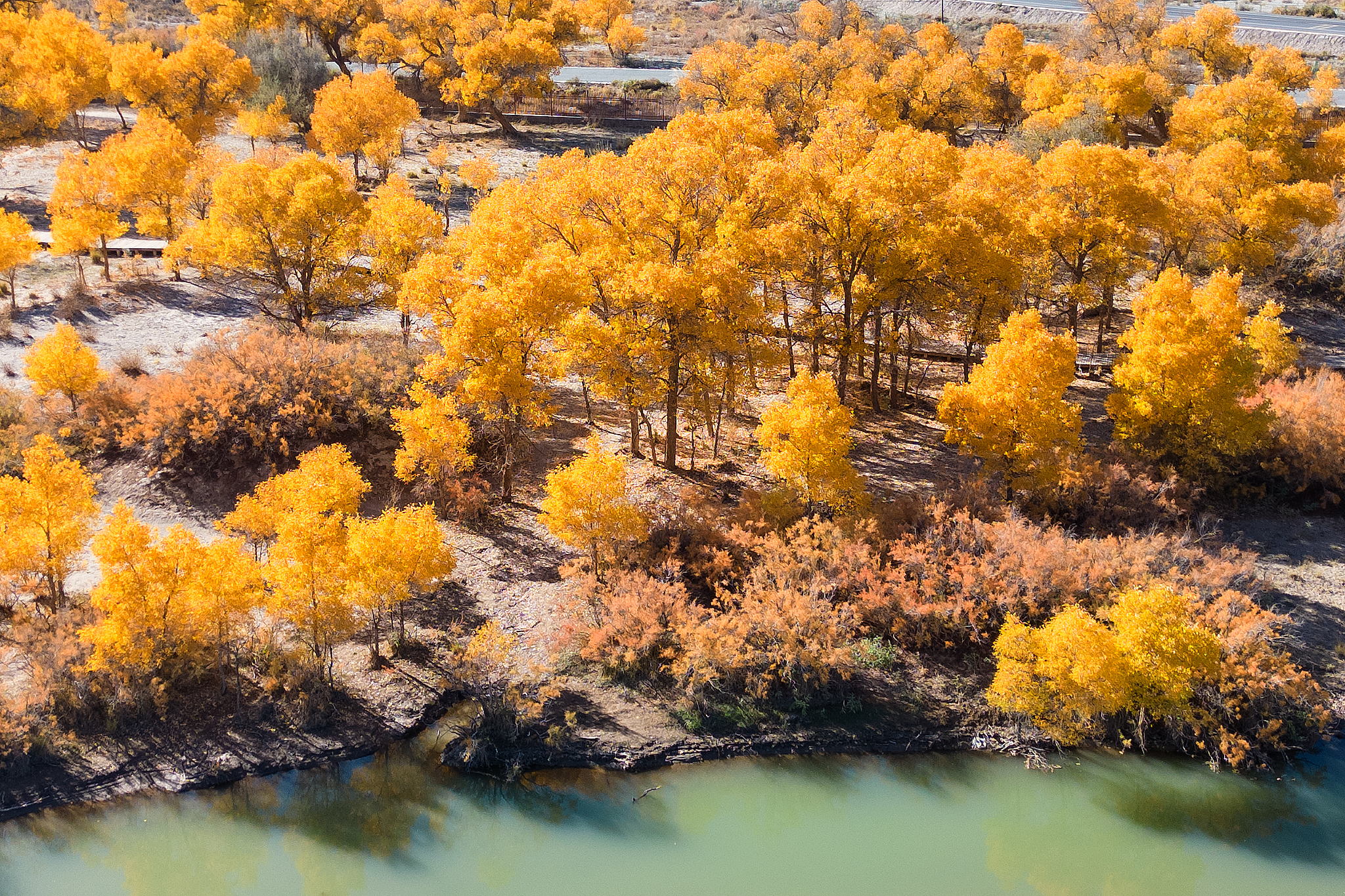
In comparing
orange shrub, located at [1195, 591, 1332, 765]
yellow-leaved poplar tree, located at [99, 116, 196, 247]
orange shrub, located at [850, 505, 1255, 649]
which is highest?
yellow-leaved poplar tree, located at [99, 116, 196, 247]

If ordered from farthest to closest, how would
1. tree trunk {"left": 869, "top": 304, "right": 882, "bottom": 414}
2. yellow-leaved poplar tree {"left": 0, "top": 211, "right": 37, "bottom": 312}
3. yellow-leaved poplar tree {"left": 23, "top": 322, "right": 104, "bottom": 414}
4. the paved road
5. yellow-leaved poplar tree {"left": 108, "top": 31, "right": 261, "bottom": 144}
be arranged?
the paved road → yellow-leaved poplar tree {"left": 108, "top": 31, "right": 261, "bottom": 144} → yellow-leaved poplar tree {"left": 0, "top": 211, "right": 37, "bottom": 312} → tree trunk {"left": 869, "top": 304, "right": 882, "bottom": 414} → yellow-leaved poplar tree {"left": 23, "top": 322, "right": 104, "bottom": 414}

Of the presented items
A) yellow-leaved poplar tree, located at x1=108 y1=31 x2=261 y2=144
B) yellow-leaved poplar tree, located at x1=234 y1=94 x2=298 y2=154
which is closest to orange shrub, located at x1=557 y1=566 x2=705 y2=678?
yellow-leaved poplar tree, located at x1=108 y1=31 x2=261 y2=144

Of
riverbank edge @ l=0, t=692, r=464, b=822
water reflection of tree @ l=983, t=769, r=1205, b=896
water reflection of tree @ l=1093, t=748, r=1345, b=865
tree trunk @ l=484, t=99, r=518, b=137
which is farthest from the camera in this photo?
tree trunk @ l=484, t=99, r=518, b=137

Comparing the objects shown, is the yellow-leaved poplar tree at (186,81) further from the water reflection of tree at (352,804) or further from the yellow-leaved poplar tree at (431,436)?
the water reflection of tree at (352,804)

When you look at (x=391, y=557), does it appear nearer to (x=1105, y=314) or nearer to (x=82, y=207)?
(x=82, y=207)

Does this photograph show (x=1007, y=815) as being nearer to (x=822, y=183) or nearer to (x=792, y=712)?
(x=792, y=712)

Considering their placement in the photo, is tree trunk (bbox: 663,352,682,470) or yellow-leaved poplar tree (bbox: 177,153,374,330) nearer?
tree trunk (bbox: 663,352,682,470)

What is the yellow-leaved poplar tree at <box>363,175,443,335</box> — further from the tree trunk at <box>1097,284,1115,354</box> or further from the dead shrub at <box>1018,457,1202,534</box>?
the tree trunk at <box>1097,284,1115,354</box>

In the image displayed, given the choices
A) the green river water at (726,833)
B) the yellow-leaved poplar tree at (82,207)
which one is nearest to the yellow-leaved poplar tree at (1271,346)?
the green river water at (726,833)
